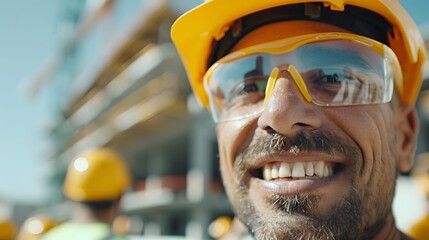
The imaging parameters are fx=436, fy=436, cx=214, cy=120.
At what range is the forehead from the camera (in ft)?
4.31

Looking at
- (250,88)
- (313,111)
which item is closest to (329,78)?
(313,111)

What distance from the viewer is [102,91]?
106 ft

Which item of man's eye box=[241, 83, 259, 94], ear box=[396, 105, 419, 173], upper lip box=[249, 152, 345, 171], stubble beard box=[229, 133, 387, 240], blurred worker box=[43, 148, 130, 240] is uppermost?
man's eye box=[241, 83, 259, 94]

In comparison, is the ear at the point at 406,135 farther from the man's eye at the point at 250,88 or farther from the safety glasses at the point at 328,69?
the man's eye at the point at 250,88

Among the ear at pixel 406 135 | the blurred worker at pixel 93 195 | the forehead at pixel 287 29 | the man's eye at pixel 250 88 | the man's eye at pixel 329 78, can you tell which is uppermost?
the forehead at pixel 287 29

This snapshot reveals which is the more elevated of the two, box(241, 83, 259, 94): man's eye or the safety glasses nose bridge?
the safety glasses nose bridge

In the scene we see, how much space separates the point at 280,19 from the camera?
1346 mm

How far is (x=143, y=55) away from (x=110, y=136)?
5113 millimetres

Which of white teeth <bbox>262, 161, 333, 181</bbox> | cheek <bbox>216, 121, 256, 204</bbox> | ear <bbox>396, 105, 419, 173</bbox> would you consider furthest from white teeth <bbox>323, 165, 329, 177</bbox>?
ear <bbox>396, 105, 419, 173</bbox>

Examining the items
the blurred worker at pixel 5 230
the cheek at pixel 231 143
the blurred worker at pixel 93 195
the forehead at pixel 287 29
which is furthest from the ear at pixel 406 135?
the blurred worker at pixel 5 230

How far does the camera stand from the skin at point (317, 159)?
1.14 m

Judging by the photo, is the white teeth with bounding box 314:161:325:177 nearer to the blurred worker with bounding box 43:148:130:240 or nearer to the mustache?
the mustache

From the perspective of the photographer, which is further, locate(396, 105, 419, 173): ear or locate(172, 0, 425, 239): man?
locate(396, 105, 419, 173): ear

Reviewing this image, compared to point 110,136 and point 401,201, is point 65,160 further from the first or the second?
point 401,201
